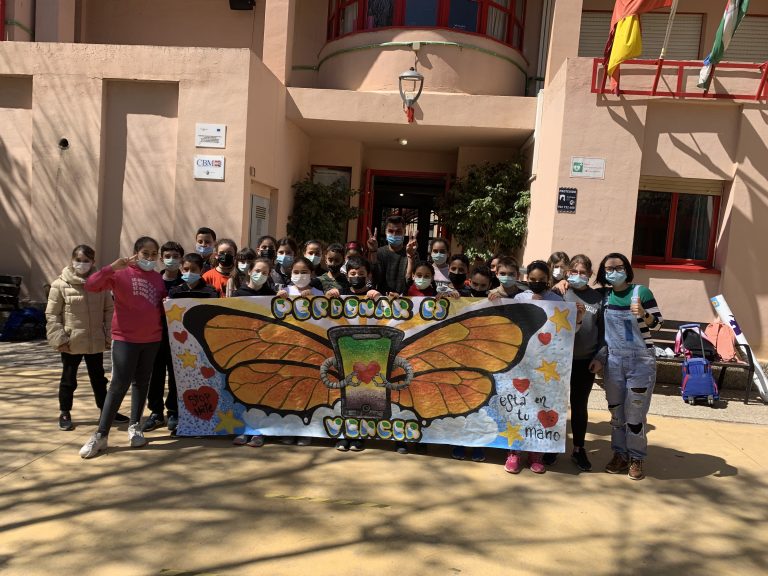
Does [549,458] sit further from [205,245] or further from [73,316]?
[73,316]

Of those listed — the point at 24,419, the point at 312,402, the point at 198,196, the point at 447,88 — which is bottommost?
the point at 24,419

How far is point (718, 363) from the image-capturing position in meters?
7.13

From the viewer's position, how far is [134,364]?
14.9 feet

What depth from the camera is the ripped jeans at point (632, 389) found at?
438cm

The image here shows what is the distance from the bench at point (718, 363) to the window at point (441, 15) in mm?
6146

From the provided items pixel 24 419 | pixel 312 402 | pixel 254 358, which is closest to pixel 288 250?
pixel 254 358

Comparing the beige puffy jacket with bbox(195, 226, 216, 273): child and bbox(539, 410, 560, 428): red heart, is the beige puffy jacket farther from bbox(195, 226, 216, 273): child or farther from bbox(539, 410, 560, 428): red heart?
bbox(539, 410, 560, 428): red heart

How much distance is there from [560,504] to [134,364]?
335 cm

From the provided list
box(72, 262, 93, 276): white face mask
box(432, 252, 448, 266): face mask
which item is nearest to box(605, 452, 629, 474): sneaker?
box(432, 252, 448, 266): face mask

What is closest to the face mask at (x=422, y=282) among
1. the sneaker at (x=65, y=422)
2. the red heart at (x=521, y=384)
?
the red heart at (x=521, y=384)

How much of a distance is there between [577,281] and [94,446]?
13.1 feet

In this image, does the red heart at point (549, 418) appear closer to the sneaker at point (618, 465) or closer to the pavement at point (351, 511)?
the pavement at point (351, 511)

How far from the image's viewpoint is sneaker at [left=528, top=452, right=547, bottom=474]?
175 inches

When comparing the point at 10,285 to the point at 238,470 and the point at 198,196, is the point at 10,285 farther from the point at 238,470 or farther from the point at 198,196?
the point at 238,470
